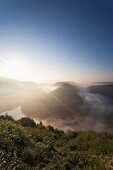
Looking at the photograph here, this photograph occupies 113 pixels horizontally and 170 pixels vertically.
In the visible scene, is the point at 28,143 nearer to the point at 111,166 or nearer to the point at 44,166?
the point at 44,166

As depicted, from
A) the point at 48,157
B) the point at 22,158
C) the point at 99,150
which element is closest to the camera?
the point at 22,158

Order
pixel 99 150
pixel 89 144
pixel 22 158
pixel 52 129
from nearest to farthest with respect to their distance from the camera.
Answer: pixel 22 158 < pixel 99 150 < pixel 89 144 < pixel 52 129

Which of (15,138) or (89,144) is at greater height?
(15,138)

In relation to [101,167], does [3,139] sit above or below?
above

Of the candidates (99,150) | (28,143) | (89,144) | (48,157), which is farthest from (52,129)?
(48,157)

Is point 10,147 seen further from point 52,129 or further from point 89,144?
point 52,129

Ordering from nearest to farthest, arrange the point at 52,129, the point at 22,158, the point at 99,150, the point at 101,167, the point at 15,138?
the point at 101,167 < the point at 22,158 < the point at 15,138 < the point at 99,150 < the point at 52,129

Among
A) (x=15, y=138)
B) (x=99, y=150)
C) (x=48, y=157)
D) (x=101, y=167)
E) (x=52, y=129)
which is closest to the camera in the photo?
(x=101, y=167)

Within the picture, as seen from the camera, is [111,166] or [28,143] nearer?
[111,166]

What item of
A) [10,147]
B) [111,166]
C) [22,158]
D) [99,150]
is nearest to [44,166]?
[22,158]
